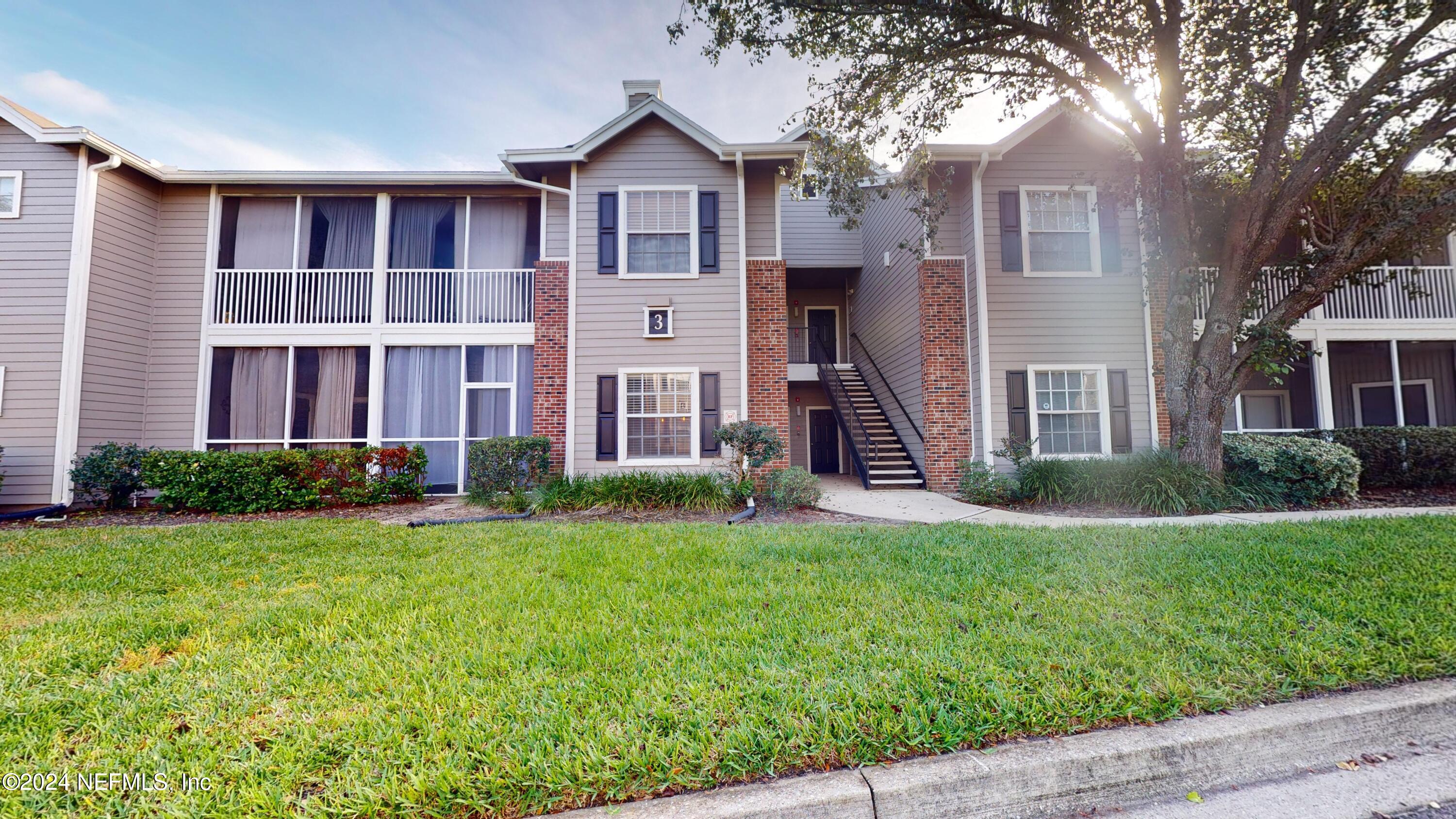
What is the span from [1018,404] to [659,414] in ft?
20.8

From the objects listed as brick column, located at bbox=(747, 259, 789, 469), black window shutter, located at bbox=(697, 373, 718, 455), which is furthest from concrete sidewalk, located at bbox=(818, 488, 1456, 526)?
black window shutter, located at bbox=(697, 373, 718, 455)

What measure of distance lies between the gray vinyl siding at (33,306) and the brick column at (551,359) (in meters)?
7.24

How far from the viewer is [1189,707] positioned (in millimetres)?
2277

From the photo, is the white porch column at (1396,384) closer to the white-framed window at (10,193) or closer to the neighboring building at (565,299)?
the neighboring building at (565,299)

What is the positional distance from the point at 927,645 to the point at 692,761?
4.56 feet

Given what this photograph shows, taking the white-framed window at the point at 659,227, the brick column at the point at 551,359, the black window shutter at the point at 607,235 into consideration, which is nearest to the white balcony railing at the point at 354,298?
the brick column at the point at 551,359

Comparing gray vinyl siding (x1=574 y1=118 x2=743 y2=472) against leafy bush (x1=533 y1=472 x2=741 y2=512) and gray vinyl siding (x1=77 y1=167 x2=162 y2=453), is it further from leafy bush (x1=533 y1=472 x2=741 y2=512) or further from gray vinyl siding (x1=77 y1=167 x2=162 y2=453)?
gray vinyl siding (x1=77 y1=167 x2=162 y2=453)

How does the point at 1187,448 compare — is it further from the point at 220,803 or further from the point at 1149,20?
the point at 220,803

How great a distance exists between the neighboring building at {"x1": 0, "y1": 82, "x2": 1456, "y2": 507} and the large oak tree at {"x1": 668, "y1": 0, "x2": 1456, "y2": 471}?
4.43ft

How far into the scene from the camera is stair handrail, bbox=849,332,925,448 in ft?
35.3

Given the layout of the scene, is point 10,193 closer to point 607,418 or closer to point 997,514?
point 607,418

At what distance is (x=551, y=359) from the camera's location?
9.64 meters

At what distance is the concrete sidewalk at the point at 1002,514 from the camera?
643cm

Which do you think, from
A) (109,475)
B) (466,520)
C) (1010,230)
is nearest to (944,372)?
(1010,230)
